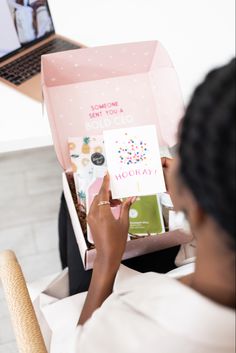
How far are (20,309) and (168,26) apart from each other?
0.78 meters

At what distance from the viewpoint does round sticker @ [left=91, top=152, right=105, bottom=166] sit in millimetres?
900

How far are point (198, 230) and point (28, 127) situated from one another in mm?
567

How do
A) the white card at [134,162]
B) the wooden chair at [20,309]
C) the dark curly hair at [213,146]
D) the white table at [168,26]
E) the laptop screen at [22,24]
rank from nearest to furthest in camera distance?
the dark curly hair at [213,146] → the wooden chair at [20,309] → the white card at [134,162] → the laptop screen at [22,24] → the white table at [168,26]

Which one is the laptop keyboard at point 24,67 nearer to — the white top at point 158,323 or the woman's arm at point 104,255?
the woman's arm at point 104,255

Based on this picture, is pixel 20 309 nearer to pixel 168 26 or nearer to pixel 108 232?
pixel 108 232

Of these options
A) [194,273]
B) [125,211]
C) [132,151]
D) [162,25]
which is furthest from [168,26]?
[194,273]

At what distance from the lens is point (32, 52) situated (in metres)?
1.07

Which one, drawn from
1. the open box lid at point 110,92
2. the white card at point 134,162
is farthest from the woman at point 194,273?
the open box lid at point 110,92

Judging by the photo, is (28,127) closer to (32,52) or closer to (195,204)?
(32,52)

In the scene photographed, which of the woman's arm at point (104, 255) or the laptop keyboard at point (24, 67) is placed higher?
the laptop keyboard at point (24, 67)

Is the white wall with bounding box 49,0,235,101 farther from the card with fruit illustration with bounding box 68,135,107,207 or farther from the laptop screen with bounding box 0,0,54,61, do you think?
the card with fruit illustration with bounding box 68,135,107,207

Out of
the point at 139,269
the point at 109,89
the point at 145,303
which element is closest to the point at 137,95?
the point at 109,89

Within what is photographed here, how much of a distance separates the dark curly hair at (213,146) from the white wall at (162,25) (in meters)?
0.69

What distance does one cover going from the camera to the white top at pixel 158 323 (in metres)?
0.53
